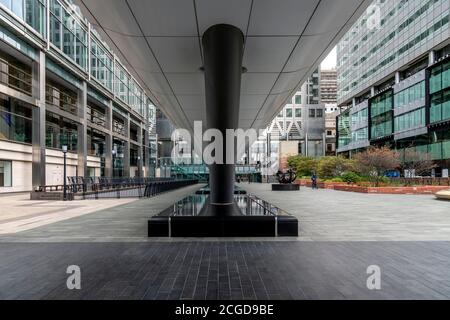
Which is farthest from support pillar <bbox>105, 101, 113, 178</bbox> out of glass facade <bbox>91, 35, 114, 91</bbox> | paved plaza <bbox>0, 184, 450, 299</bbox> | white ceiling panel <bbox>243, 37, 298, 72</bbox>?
paved plaza <bbox>0, 184, 450, 299</bbox>

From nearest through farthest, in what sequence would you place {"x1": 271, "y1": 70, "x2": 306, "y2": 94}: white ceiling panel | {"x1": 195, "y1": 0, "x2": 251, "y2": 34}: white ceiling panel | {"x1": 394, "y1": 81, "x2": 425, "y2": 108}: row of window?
{"x1": 195, "y1": 0, "x2": 251, "y2": 34}: white ceiling panel, {"x1": 271, "y1": 70, "x2": 306, "y2": 94}: white ceiling panel, {"x1": 394, "y1": 81, "x2": 425, "y2": 108}: row of window

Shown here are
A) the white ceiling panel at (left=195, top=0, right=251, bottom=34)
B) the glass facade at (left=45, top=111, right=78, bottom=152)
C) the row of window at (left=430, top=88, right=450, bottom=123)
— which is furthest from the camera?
the row of window at (left=430, top=88, right=450, bottom=123)

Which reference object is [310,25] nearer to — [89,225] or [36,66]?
[89,225]

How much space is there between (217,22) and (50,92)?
115ft

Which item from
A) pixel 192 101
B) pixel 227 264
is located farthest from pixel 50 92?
pixel 227 264

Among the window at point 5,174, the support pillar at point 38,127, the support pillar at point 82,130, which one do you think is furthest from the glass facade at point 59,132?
the window at point 5,174

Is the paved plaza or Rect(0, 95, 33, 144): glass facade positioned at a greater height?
Rect(0, 95, 33, 144): glass facade

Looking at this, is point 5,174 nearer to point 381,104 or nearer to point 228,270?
point 228,270

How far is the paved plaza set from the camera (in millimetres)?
4395

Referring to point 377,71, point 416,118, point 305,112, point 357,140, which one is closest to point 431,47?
point 416,118

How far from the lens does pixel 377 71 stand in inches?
2512

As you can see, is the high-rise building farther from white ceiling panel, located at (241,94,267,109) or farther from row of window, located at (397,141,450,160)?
white ceiling panel, located at (241,94,267,109)

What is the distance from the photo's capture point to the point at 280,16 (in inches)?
306
